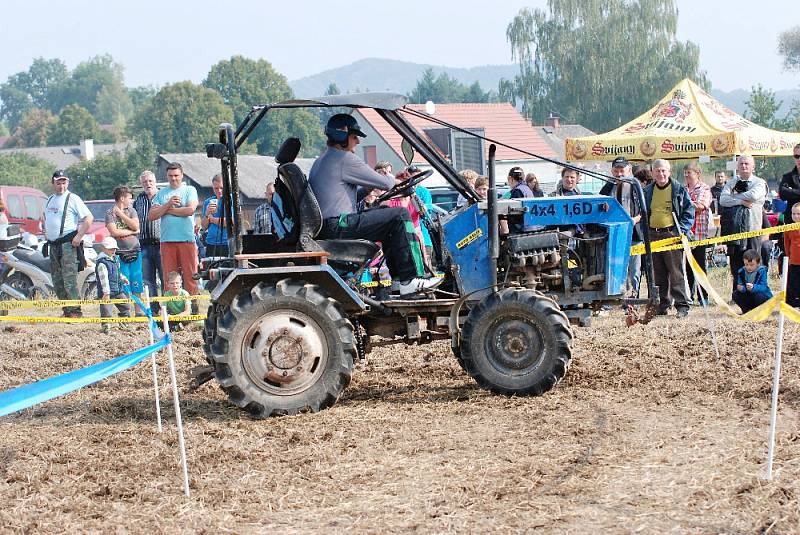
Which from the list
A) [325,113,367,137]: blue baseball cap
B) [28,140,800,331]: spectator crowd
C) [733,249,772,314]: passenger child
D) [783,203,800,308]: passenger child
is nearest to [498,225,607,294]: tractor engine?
[325,113,367,137]: blue baseball cap

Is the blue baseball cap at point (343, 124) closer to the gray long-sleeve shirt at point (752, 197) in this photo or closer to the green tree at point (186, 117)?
the gray long-sleeve shirt at point (752, 197)

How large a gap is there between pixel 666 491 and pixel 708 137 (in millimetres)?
16407

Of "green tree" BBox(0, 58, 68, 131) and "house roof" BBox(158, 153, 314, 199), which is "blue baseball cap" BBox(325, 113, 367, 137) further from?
"green tree" BBox(0, 58, 68, 131)

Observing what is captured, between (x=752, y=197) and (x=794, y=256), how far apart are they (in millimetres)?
1597

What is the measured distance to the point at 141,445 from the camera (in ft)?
22.4

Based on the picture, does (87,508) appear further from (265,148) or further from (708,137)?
(265,148)

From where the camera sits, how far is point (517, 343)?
787 cm

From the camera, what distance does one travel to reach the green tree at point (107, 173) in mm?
61344

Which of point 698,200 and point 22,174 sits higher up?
point 22,174

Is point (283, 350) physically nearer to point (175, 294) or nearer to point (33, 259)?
point (175, 294)

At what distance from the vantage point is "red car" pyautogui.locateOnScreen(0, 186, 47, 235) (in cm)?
2253

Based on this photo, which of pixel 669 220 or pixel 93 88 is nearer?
pixel 669 220

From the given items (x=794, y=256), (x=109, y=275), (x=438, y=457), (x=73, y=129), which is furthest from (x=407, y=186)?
(x=73, y=129)

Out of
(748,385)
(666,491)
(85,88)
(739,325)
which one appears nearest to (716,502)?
(666,491)
